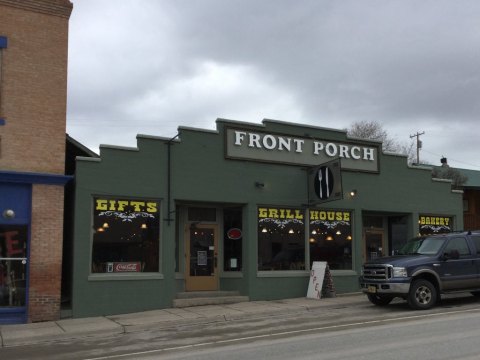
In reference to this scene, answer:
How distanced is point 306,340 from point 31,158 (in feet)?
28.0

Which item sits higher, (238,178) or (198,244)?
(238,178)

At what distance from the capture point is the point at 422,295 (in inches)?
549

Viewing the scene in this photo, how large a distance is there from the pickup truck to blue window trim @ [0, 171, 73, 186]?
8.45m

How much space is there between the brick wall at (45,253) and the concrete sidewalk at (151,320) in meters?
0.49

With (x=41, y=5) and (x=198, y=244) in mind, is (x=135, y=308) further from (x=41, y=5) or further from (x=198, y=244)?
(x=41, y=5)

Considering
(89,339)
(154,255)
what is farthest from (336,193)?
(89,339)

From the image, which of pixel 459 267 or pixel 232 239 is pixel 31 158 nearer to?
pixel 232 239

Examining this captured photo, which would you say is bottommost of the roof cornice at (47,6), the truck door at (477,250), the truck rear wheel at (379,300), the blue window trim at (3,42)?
the truck rear wheel at (379,300)

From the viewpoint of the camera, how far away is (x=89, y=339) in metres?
11.7

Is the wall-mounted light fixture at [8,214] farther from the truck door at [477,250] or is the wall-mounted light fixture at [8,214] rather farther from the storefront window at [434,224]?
the storefront window at [434,224]

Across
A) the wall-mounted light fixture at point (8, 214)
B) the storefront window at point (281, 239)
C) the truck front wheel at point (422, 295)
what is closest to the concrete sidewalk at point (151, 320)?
the storefront window at point (281, 239)

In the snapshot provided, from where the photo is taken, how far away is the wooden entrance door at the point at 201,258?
17062 mm

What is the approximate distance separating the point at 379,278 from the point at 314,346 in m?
5.25

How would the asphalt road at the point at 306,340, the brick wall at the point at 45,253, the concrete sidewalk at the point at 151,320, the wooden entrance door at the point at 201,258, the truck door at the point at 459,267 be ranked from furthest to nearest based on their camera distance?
the wooden entrance door at the point at 201,258, the truck door at the point at 459,267, the brick wall at the point at 45,253, the concrete sidewalk at the point at 151,320, the asphalt road at the point at 306,340
